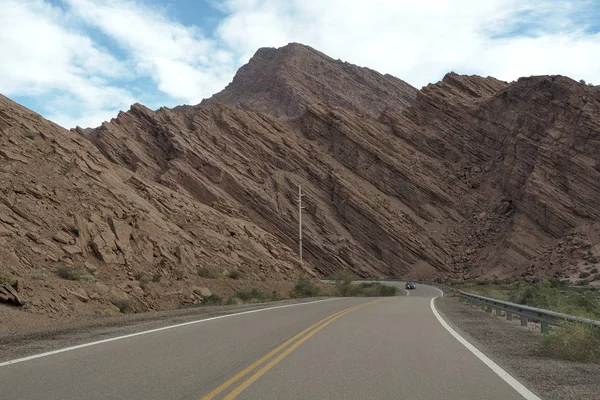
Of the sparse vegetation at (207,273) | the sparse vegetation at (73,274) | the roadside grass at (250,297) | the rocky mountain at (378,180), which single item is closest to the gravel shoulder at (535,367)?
the sparse vegetation at (73,274)

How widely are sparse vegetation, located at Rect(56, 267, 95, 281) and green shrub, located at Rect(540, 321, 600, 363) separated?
16158 millimetres

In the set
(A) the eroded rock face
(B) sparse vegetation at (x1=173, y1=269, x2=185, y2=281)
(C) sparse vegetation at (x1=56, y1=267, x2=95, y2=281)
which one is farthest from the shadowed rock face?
(C) sparse vegetation at (x1=56, y1=267, x2=95, y2=281)

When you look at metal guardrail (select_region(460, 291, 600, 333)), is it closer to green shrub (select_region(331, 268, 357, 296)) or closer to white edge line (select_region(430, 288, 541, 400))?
white edge line (select_region(430, 288, 541, 400))

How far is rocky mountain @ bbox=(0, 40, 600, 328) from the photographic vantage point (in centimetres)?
4169

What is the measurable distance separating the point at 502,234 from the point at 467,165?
44.2 feet

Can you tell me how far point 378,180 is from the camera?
7019 centimetres

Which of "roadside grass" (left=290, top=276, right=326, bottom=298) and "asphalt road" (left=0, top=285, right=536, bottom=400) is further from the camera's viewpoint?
"roadside grass" (left=290, top=276, right=326, bottom=298)

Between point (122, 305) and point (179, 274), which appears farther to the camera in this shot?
point (179, 274)

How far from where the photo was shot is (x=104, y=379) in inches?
290

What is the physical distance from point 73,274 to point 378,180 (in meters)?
53.2

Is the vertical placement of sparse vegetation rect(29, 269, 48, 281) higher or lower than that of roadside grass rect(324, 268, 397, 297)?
higher

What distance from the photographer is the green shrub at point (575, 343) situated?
377 inches

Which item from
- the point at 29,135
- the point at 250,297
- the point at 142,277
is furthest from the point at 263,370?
the point at 29,135

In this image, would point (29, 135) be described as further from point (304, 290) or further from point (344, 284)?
point (344, 284)
